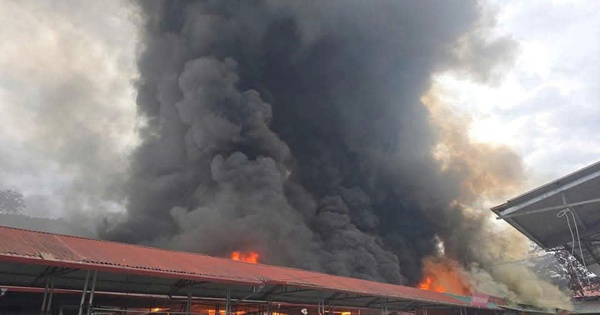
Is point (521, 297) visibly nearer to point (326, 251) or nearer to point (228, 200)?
point (326, 251)

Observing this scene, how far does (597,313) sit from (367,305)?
23021mm

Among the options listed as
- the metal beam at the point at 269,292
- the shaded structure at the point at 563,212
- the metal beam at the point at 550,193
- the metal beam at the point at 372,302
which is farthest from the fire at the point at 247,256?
the metal beam at the point at 550,193

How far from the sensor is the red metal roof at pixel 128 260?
Result: 9484 millimetres

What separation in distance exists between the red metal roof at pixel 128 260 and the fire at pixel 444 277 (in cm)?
3137

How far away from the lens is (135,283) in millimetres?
12953

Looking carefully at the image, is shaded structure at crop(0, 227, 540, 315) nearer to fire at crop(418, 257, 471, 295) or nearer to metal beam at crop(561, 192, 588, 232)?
metal beam at crop(561, 192, 588, 232)

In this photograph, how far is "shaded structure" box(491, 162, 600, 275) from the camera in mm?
9484

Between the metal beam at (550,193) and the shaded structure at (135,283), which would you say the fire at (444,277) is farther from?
the metal beam at (550,193)

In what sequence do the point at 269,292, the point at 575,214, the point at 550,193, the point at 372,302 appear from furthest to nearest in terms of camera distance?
the point at 372,302
the point at 269,292
the point at 575,214
the point at 550,193

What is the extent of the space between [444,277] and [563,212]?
3985cm

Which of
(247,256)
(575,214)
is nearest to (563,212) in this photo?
(575,214)

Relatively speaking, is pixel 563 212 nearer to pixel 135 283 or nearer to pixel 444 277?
pixel 135 283

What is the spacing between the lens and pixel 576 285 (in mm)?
37656

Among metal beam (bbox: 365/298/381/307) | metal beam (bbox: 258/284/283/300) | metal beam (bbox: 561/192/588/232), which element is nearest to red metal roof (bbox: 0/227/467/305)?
metal beam (bbox: 258/284/283/300)
